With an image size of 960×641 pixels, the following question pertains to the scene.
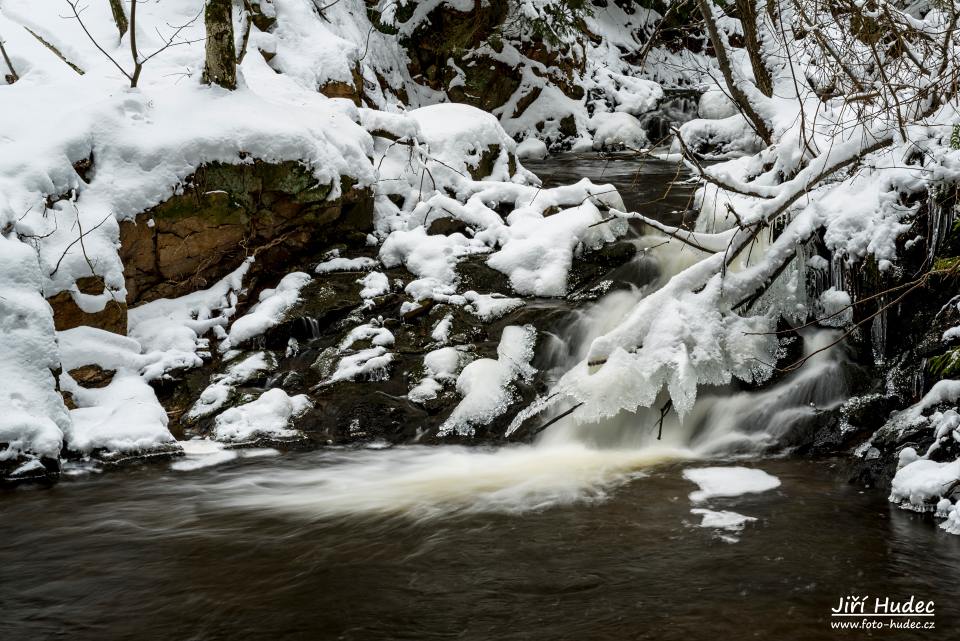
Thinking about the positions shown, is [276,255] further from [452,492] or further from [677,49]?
[677,49]

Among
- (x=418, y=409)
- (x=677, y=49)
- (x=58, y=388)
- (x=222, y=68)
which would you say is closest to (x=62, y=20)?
(x=222, y=68)

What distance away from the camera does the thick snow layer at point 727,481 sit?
14.0 feet

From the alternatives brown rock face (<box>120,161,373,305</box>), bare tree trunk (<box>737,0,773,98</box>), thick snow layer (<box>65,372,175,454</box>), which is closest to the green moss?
brown rock face (<box>120,161,373,305</box>)

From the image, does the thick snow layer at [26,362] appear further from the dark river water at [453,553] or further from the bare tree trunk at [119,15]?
the bare tree trunk at [119,15]

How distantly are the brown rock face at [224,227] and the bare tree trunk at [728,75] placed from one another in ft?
11.7

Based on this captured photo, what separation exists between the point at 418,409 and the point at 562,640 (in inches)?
115

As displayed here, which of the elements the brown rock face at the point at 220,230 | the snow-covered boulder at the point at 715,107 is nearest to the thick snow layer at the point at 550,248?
the brown rock face at the point at 220,230

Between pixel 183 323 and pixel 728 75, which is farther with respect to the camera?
pixel 183 323

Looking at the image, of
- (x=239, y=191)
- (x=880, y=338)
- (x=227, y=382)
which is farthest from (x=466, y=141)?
(x=880, y=338)

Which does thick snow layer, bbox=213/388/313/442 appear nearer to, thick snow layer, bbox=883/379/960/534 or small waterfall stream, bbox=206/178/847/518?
small waterfall stream, bbox=206/178/847/518

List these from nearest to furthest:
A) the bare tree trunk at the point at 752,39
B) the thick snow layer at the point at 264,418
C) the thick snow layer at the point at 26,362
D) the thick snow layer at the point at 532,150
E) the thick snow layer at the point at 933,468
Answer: the thick snow layer at the point at 933,468, the thick snow layer at the point at 26,362, the thick snow layer at the point at 264,418, the bare tree trunk at the point at 752,39, the thick snow layer at the point at 532,150

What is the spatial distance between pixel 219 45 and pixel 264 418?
363cm

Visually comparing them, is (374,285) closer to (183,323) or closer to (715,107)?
(183,323)

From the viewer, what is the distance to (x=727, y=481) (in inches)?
175
